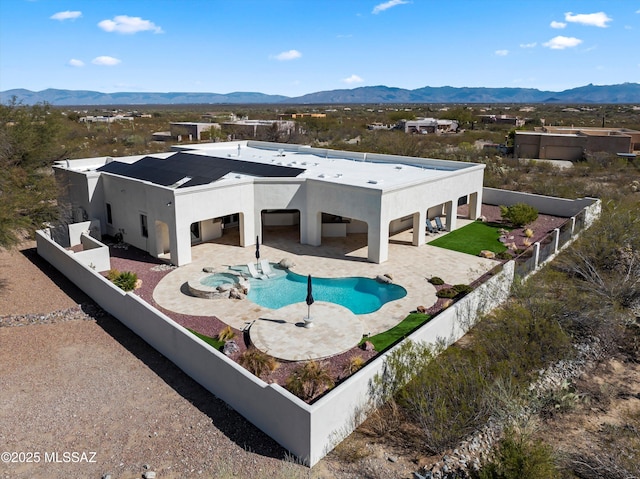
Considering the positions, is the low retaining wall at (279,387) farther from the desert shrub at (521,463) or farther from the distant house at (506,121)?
the distant house at (506,121)

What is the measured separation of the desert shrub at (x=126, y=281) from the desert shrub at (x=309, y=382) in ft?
28.3

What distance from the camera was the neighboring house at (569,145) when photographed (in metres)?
44.8

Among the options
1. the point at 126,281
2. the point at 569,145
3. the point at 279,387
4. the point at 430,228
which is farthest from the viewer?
the point at 569,145

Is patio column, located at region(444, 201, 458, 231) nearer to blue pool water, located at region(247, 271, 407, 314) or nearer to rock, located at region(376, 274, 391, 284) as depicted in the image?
rock, located at region(376, 274, 391, 284)

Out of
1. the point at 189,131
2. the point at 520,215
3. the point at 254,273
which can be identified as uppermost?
the point at 189,131

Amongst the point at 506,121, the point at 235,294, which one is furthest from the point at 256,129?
the point at 506,121

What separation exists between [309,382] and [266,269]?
28.2 feet

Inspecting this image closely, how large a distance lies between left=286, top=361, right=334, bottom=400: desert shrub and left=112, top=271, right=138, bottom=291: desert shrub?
8.61 m

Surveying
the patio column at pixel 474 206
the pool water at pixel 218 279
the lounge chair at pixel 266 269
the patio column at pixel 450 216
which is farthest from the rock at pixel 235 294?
the patio column at pixel 474 206

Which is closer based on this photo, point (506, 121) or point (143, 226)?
point (143, 226)

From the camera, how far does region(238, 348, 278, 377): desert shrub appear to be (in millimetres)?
12242

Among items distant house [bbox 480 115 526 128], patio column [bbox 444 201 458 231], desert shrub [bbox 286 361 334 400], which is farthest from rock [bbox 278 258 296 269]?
distant house [bbox 480 115 526 128]

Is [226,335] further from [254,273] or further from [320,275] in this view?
[320,275]

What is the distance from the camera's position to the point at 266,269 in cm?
1948
